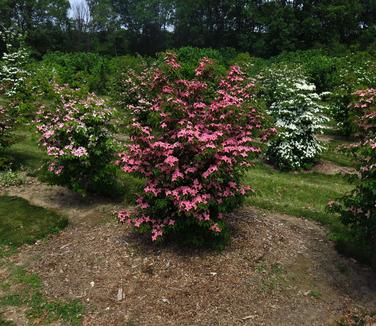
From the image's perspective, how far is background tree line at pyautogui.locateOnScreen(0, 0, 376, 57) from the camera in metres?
51.3

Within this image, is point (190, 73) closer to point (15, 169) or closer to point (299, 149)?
point (299, 149)

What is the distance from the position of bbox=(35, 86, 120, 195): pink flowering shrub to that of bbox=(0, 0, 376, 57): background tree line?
143ft

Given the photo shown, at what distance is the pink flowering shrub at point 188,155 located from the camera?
673 cm

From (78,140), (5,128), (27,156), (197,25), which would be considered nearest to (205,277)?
(78,140)

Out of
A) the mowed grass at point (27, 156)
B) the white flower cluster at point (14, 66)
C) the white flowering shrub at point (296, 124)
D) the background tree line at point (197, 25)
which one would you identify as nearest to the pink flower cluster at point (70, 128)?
the mowed grass at point (27, 156)

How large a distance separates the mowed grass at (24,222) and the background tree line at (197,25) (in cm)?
4402

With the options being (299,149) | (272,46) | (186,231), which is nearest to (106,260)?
(186,231)

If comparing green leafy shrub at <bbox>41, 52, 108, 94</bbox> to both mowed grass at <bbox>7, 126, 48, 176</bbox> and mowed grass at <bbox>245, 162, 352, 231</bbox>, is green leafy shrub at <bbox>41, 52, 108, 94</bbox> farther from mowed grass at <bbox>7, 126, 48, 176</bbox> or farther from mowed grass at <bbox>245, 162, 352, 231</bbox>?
mowed grass at <bbox>245, 162, 352, 231</bbox>

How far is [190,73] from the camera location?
1981 centimetres

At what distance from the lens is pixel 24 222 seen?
349 inches

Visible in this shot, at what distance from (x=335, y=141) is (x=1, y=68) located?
1406 cm

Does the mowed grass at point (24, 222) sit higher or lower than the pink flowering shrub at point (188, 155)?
lower

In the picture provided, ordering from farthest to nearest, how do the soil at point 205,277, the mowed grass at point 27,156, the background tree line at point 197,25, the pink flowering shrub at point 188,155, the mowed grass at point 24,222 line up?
the background tree line at point 197,25
the mowed grass at point 27,156
the mowed grass at point 24,222
the pink flowering shrub at point 188,155
the soil at point 205,277

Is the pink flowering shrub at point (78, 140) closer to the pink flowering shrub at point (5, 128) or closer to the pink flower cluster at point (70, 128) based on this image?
the pink flower cluster at point (70, 128)
